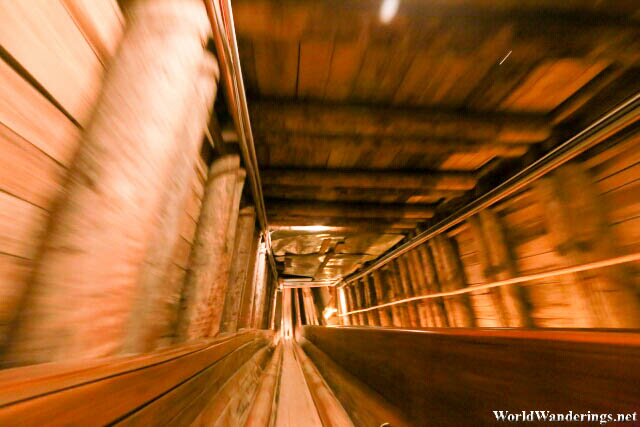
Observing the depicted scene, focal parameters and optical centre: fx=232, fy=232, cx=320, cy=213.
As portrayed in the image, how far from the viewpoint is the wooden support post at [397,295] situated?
6195 mm

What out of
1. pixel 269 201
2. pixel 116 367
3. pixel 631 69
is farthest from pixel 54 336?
pixel 631 69

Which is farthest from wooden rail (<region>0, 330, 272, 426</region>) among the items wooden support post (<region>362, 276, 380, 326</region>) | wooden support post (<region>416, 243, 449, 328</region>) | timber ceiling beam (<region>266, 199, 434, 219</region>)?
wooden support post (<region>362, 276, 380, 326</region>)

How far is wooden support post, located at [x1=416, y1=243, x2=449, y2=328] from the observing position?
4938mm

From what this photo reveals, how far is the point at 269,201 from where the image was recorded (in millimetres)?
4477

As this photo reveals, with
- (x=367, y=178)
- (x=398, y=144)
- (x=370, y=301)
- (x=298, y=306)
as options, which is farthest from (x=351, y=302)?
(x=398, y=144)

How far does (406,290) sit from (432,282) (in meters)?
1.01

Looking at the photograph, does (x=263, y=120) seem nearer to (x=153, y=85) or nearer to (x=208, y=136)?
(x=208, y=136)

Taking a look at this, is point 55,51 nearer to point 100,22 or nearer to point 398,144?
point 100,22

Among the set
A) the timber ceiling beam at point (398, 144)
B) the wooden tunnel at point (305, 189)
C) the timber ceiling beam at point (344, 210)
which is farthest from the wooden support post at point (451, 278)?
the timber ceiling beam at point (398, 144)

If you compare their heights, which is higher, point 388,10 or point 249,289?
point 388,10

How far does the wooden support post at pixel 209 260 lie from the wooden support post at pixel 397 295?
5.18 metres

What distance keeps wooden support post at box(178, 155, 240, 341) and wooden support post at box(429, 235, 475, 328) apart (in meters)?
4.27

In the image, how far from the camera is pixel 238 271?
325cm

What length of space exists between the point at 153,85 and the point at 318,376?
3.13 meters
